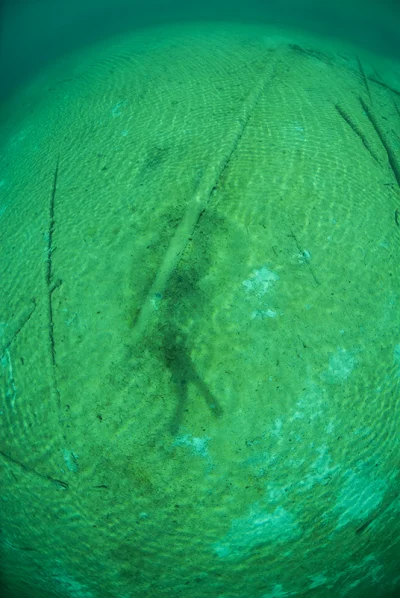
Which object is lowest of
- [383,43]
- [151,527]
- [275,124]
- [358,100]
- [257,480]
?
[151,527]

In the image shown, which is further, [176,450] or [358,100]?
[358,100]

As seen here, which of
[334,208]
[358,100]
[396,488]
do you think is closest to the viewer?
[396,488]

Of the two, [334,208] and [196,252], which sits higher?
[334,208]

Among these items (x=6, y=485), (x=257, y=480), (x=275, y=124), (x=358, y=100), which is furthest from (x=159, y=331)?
(x=358, y=100)

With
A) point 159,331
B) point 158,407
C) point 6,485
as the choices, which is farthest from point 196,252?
point 6,485

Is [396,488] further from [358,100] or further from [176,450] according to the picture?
[358,100]

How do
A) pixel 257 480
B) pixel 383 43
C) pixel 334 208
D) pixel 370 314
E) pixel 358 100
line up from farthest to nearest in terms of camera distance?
pixel 383 43, pixel 358 100, pixel 334 208, pixel 370 314, pixel 257 480

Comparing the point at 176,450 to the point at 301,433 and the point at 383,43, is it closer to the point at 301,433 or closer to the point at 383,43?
the point at 301,433
